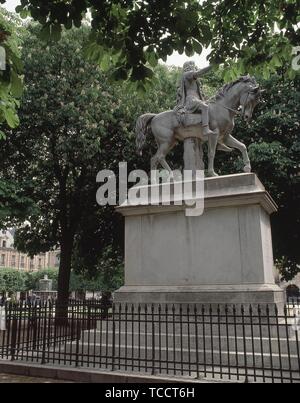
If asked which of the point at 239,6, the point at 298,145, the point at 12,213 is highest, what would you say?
the point at 298,145

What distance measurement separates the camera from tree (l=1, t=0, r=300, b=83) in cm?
566

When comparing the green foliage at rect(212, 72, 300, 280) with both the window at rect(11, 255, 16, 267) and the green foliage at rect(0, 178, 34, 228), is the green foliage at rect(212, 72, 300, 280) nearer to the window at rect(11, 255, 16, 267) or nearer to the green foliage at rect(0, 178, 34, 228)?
the green foliage at rect(0, 178, 34, 228)

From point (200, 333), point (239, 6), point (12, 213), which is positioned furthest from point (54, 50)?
point (200, 333)

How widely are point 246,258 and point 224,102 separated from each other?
4236 mm

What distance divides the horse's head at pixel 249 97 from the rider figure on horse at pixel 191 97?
97cm

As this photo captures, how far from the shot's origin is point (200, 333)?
9.08m

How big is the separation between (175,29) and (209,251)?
5.46 metres

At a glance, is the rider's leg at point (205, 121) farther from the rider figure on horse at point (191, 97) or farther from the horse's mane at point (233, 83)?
the horse's mane at point (233, 83)

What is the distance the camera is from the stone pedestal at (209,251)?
30.6 ft

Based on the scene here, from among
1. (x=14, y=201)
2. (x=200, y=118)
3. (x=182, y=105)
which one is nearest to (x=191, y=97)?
(x=182, y=105)

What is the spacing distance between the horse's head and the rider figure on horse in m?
0.97

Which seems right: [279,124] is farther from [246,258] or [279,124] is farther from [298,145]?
[246,258]

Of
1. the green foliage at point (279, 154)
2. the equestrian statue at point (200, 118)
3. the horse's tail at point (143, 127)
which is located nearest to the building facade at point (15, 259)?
the green foliage at point (279, 154)

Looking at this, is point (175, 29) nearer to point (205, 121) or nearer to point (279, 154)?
point (205, 121)
